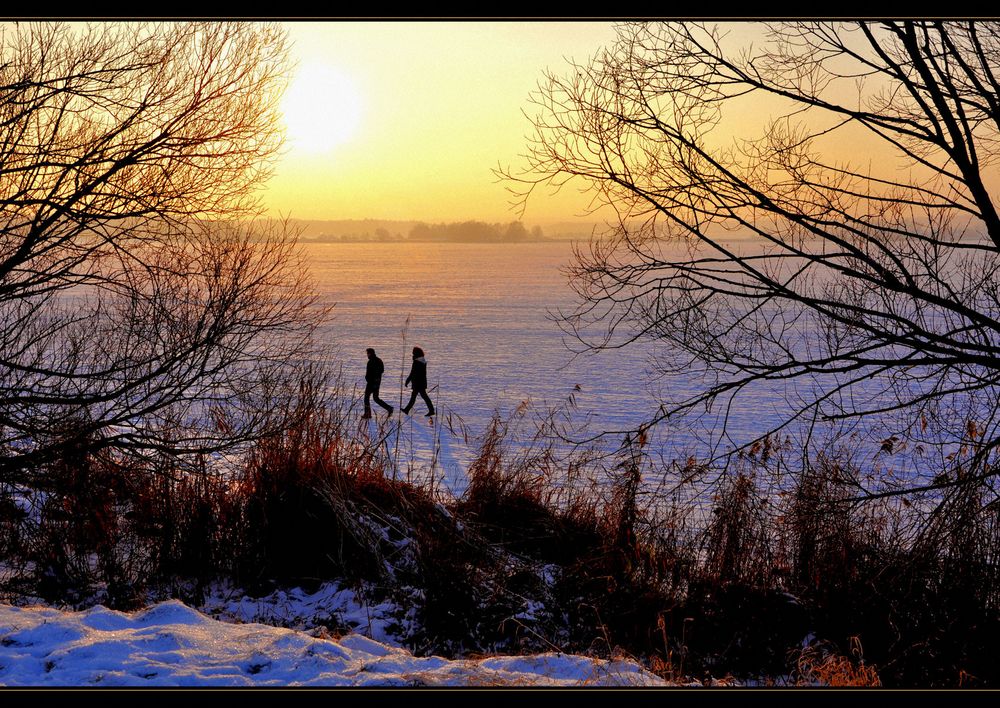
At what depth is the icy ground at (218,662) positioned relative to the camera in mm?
4137

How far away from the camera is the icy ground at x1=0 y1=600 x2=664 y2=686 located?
4137mm

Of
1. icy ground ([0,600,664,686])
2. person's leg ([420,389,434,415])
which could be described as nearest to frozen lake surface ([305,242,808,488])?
person's leg ([420,389,434,415])

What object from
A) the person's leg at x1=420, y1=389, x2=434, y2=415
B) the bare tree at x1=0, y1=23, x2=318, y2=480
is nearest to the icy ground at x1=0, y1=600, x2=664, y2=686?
the bare tree at x1=0, y1=23, x2=318, y2=480

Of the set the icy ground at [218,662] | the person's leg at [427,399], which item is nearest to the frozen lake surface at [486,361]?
the person's leg at [427,399]

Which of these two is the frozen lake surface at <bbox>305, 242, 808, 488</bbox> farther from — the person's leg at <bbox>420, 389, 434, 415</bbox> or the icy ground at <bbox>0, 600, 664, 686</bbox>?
the icy ground at <bbox>0, 600, 664, 686</bbox>

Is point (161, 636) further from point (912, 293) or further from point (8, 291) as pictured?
point (912, 293)

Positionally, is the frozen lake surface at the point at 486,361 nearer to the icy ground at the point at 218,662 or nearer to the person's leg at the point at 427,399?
the person's leg at the point at 427,399

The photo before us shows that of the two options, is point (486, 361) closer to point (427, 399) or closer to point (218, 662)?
point (427, 399)

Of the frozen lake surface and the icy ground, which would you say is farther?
the frozen lake surface

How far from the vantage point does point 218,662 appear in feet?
14.6

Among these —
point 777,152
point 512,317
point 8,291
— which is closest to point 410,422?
point 8,291

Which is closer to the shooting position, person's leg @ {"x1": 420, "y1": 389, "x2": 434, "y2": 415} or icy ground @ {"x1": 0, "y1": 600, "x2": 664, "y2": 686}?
icy ground @ {"x1": 0, "y1": 600, "x2": 664, "y2": 686}

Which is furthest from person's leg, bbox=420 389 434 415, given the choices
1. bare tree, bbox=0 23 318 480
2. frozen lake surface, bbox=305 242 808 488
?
bare tree, bbox=0 23 318 480
